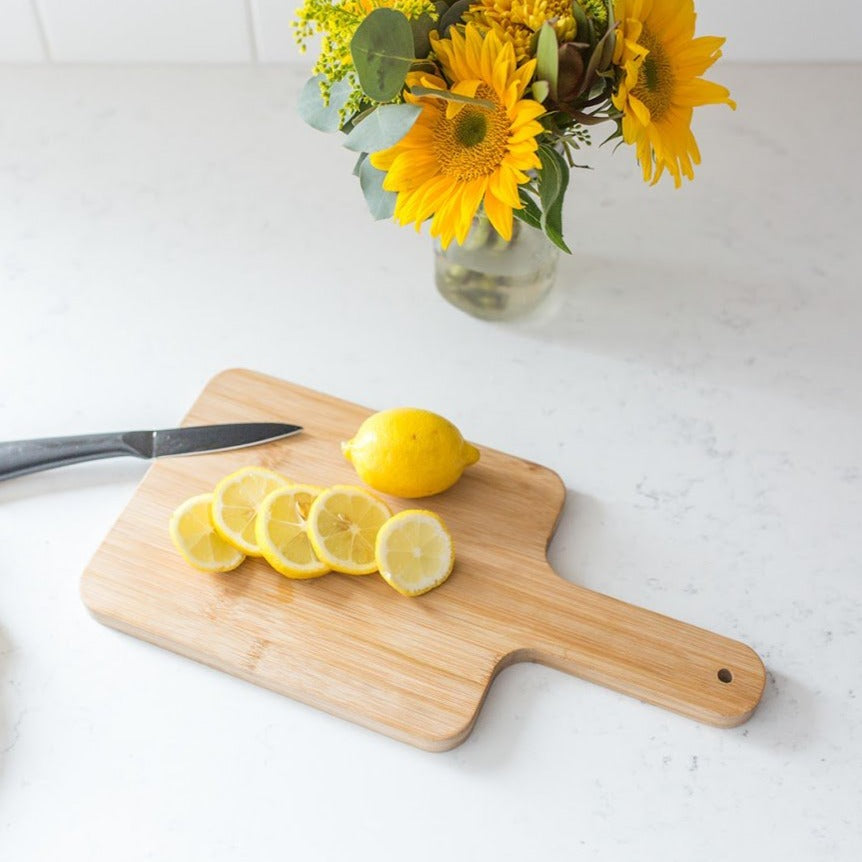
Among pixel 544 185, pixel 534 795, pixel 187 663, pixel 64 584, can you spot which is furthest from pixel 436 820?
pixel 544 185

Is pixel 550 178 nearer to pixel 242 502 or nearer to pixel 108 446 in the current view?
pixel 242 502

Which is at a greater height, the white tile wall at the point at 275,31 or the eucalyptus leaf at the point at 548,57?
the eucalyptus leaf at the point at 548,57

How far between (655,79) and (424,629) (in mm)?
531

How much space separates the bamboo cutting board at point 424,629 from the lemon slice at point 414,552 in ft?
0.06

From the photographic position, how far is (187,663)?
1040 millimetres

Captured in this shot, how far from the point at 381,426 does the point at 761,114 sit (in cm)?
79

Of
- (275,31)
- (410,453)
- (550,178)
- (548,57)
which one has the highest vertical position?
(548,57)

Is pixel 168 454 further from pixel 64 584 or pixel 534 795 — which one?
pixel 534 795

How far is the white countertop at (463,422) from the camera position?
3.16ft

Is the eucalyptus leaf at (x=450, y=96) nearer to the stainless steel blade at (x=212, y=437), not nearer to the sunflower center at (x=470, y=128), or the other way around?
the sunflower center at (x=470, y=128)

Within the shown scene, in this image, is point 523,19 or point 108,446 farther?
point 108,446

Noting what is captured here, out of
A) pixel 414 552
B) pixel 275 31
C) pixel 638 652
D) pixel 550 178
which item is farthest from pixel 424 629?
pixel 275 31

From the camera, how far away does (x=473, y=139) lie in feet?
3.17

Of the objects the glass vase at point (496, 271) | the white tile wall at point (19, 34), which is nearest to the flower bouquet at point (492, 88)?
the glass vase at point (496, 271)
